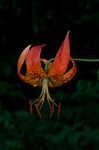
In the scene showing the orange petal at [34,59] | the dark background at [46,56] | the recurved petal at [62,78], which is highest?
the orange petal at [34,59]

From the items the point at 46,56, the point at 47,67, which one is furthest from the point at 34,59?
the point at 46,56

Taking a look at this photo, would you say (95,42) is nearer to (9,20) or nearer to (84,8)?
(84,8)

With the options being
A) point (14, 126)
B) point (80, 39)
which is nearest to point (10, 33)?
point (80, 39)

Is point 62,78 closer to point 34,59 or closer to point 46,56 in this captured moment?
point 34,59

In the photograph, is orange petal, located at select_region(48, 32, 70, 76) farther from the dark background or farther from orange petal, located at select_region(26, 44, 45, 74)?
the dark background

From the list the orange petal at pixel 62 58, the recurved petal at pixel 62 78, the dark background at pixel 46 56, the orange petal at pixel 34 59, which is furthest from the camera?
the dark background at pixel 46 56

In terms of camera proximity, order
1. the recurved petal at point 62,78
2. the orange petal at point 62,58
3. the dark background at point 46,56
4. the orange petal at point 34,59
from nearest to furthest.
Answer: the orange petal at point 62,58 < the orange petal at point 34,59 < the recurved petal at point 62,78 < the dark background at point 46,56

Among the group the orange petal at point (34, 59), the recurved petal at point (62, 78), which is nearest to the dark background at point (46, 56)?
the recurved petal at point (62, 78)

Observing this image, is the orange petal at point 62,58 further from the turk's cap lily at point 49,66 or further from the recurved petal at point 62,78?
the recurved petal at point 62,78

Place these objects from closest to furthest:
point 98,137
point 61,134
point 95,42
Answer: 1. point 98,137
2. point 61,134
3. point 95,42
